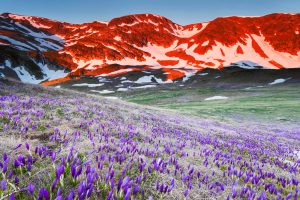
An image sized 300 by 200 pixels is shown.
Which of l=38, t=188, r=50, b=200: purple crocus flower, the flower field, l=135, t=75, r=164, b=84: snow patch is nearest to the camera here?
l=38, t=188, r=50, b=200: purple crocus flower

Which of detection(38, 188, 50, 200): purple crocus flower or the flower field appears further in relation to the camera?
the flower field

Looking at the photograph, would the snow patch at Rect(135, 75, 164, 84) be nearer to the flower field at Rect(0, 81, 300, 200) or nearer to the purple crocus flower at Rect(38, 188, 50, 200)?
the flower field at Rect(0, 81, 300, 200)

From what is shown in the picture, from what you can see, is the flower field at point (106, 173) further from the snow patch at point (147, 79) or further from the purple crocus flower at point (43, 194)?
the snow patch at point (147, 79)

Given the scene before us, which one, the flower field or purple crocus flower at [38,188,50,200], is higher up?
purple crocus flower at [38,188,50,200]

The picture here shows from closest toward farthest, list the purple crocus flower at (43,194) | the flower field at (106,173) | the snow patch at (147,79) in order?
the purple crocus flower at (43,194)
the flower field at (106,173)
the snow patch at (147,79)

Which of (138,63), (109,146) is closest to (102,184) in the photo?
(109,146)

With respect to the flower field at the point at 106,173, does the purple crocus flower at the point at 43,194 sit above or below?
above

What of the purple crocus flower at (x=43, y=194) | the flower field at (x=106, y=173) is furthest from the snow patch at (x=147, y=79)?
the purple crocus flower at (x=43, y=194)

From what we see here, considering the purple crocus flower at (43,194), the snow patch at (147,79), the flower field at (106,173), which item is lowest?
the snow patch at (147,79)

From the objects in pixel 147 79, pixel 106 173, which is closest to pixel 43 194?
pixel 106 173

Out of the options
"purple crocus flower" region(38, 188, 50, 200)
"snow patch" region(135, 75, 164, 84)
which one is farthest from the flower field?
"snow patch" region(135, 75, 164, 84)

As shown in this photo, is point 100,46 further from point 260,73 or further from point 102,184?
point 102,184

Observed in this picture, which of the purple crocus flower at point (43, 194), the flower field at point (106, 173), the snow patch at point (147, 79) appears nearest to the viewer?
the purple crocus flower at point (43, 194)

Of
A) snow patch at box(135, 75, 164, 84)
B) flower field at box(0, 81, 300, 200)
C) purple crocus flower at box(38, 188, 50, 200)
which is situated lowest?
snow patch at box(135, 75, 164, 84)
